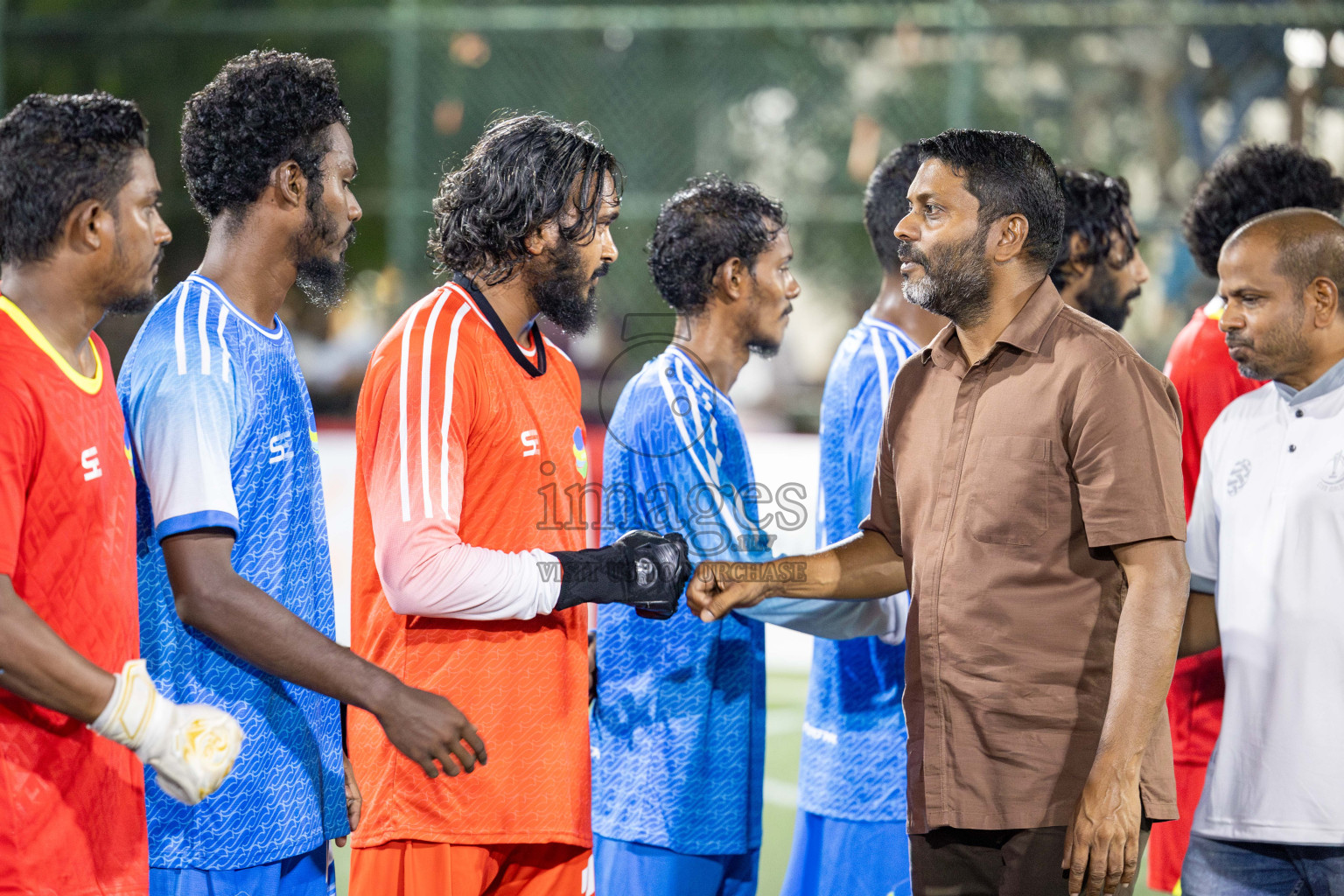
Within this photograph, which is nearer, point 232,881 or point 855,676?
point 232,881

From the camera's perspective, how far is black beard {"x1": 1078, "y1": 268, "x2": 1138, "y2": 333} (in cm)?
514

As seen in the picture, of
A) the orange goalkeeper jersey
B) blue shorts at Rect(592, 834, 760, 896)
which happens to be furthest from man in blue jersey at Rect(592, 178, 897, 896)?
the orange goalkeeper jersey

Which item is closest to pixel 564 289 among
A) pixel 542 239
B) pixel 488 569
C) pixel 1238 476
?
pixel 542 239

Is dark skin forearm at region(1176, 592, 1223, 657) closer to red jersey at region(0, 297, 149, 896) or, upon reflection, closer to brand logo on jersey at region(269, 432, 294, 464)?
brand logo on jersey at region(269, 432, 294, 464)

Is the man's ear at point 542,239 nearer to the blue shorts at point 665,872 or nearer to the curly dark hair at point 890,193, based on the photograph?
the blue shorts at point 665,872

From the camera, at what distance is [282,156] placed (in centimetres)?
309

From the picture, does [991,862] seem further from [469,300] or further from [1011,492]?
[469,300]

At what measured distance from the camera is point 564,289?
130 inches

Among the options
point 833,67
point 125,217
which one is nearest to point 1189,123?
point 833,67

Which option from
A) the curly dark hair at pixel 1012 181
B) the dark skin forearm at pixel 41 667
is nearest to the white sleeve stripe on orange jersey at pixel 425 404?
the dark skin forearm at pixel 41 667

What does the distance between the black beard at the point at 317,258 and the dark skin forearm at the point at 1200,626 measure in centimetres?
240

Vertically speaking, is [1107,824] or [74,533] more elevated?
[74,533]

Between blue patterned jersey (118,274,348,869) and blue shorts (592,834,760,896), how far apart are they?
3.50 feet

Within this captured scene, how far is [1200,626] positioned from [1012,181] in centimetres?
132
